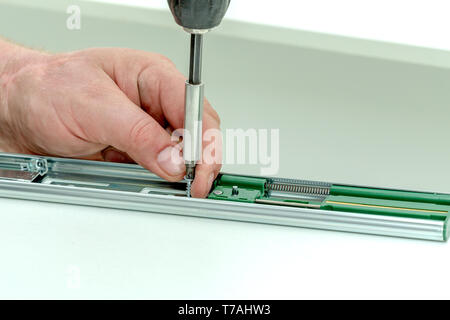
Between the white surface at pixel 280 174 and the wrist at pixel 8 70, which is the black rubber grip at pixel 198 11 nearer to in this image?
the white surface at pixel 280 174

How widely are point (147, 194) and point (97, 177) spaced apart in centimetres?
8

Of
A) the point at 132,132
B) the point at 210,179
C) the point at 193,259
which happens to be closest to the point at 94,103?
the point at 132,132

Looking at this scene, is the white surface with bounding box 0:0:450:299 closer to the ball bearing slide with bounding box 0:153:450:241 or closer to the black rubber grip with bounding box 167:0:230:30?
the ball bearing slide with bounding box 0:153:450:241

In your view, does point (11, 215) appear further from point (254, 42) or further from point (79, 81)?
point (254, 42)

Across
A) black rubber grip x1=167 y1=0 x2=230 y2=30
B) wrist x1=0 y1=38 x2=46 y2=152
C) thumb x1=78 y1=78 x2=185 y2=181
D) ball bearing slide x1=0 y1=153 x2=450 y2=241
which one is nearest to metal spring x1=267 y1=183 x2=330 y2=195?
ball bearing slide x1=0 y1=153 x2=450 y2=241

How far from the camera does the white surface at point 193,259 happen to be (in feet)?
2.21

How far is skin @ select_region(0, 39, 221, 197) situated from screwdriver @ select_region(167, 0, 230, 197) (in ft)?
0.28

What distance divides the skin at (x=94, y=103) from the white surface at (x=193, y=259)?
14 centimetres

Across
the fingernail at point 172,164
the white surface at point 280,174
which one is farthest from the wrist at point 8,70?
the fingernail at point 172,164

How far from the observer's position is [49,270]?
695mm

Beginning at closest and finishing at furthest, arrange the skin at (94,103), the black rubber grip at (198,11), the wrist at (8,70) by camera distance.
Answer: the black rubber grip at (198,11)
the skin at (94,103)
the wrist at (8,70)

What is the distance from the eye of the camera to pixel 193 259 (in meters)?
0.72

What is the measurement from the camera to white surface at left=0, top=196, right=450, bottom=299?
2.21ft

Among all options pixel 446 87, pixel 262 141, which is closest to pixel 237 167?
pixel 262 141
